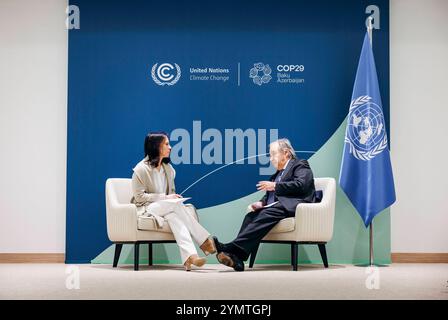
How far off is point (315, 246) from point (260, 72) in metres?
1.88

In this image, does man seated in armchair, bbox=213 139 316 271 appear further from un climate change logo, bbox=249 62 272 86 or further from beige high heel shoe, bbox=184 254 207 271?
un climate change logo, bbox=249 62 272 86

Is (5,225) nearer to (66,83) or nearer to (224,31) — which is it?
(66,83)

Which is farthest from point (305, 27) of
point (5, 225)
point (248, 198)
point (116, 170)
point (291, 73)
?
point (5, 225)

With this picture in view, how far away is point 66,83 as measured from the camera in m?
7.71

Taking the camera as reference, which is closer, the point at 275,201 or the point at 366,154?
the point at 275,201

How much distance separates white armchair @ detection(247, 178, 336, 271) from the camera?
6.75 meters

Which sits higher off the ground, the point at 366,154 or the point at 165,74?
the point at 165,74

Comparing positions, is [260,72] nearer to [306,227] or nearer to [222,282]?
[306,227]

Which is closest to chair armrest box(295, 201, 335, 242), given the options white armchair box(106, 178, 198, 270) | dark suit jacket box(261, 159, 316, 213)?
dark suit jacket box(261, 159, 316, 213)

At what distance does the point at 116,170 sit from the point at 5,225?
1.28 metres

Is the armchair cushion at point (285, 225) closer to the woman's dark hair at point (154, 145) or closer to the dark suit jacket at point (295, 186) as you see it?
the dark suit jacket at point (295, 186)

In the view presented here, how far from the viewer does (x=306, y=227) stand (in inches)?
266

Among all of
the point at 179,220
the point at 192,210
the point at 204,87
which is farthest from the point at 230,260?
the point at 204,87

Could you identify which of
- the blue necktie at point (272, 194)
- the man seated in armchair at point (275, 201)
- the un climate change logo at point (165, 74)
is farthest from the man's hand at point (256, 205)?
the un climate change logo at point (165, 74)
